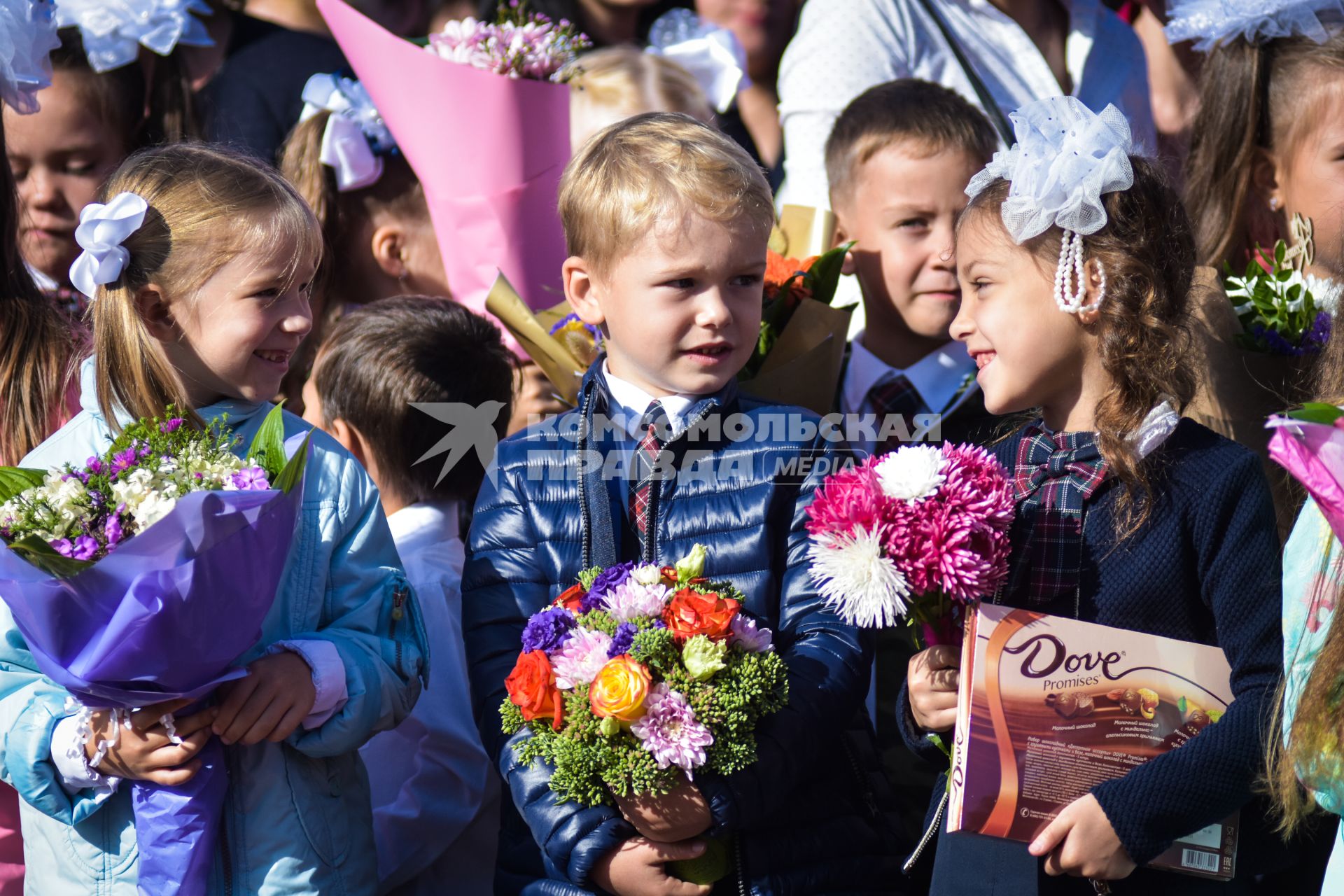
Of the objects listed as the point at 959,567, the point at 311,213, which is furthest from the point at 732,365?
the point at 311,213

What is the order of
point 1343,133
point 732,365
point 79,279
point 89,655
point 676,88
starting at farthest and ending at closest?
1. point 676,88
2. point 1343,133
3. point 732,365
4. point 79,279
5. point 89,655

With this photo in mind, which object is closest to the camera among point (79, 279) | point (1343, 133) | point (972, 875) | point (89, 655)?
point (89, 655)

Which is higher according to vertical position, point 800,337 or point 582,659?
point 800,337

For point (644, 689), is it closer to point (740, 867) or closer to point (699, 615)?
point (699, 615)

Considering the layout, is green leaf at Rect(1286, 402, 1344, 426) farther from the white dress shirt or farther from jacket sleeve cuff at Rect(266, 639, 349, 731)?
the white dress shirt

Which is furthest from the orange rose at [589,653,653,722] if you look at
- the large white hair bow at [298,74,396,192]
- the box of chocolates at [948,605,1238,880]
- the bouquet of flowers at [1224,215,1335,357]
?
the large white hair bow at [298,74,396,192]

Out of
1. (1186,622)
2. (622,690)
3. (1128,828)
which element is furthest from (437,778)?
(1186,622)

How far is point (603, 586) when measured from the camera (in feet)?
7.84

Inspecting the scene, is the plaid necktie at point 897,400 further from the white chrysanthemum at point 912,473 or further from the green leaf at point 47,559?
the green leaf at point 47,559

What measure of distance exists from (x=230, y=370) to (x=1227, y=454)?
1927 millimetres

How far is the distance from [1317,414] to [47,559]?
192 cm

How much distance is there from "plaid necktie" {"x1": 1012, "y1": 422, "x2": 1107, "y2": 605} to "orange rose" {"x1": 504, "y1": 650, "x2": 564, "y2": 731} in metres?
0.88

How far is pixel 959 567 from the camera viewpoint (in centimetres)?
222

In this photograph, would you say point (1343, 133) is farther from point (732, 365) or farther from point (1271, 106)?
point (732, 365)
